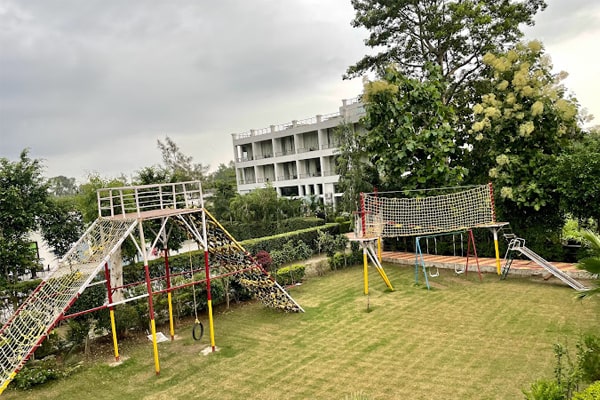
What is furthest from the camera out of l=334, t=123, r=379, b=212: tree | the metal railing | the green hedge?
l=334, t=123, r=379, b=212: tree

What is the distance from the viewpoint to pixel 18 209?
11.4 m

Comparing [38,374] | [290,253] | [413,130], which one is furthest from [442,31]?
[38,374]

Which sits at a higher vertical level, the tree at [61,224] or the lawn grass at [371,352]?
the tree at [61,224]

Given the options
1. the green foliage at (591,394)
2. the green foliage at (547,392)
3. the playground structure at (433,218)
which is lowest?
the green foliage at (547,392)

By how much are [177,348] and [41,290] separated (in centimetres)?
325

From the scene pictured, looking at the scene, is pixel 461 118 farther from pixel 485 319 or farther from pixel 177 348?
pixel 177 348

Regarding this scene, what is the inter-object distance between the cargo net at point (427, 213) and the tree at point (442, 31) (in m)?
5.63

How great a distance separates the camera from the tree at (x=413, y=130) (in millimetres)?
16391

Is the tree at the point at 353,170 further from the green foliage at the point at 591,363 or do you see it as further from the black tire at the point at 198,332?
the green foliage at the point at 591,363

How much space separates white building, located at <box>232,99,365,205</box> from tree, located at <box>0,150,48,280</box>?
23253mm

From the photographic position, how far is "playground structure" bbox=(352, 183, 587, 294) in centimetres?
1378

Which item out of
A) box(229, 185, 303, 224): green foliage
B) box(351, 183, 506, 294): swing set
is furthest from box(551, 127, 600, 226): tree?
box(229, 185, 303, 224): green foliage

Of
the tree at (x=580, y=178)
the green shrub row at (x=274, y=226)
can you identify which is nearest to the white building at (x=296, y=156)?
the green shrub row at (x=274, y=226)

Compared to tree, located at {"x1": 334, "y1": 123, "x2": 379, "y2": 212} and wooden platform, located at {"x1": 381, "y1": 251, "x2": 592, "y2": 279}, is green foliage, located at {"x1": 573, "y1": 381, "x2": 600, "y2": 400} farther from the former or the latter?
tree, located at {"x1": 334, "y1": 123, "x2": 379, "y2": 212}
